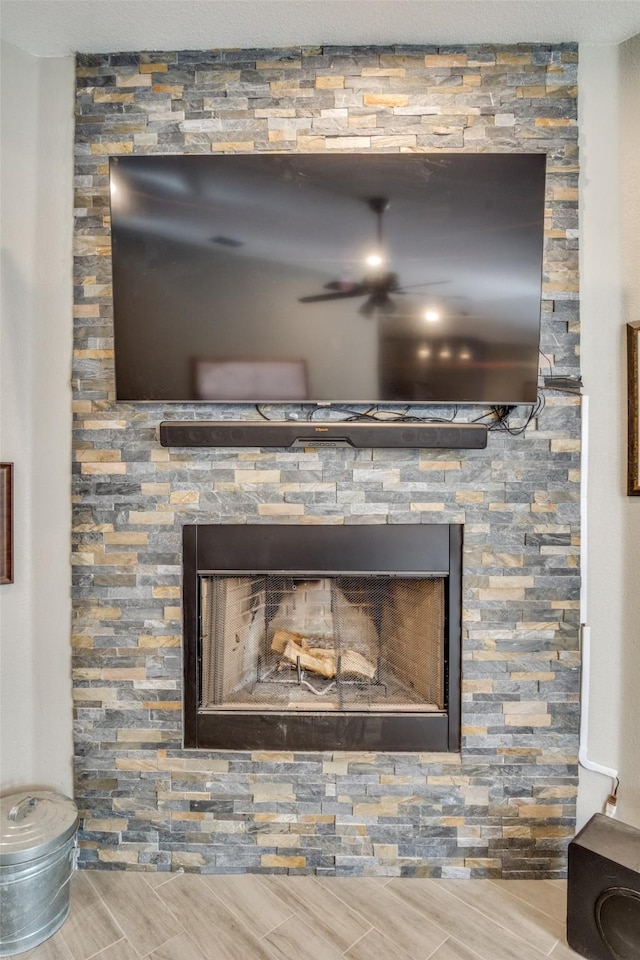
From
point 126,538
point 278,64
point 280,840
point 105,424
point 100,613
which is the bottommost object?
point 280,840

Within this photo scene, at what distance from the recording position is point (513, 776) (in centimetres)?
165

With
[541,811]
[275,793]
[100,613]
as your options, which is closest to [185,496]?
[100,613]

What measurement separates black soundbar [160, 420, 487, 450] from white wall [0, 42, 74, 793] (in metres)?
0.48

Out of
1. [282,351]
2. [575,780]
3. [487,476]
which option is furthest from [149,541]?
[575,780]

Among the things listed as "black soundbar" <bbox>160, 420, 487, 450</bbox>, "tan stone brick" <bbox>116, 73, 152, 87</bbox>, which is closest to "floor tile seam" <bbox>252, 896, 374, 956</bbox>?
"black soundbar" <bbox>160, 420, 487, 450</bbox>

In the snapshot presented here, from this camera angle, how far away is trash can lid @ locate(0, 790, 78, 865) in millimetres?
1380

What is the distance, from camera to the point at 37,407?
170 centimetres

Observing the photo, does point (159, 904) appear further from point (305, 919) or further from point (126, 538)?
point (126, 538)

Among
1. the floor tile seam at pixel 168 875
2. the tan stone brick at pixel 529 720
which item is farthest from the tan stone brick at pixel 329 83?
the floor tile seam at pixel 168 875

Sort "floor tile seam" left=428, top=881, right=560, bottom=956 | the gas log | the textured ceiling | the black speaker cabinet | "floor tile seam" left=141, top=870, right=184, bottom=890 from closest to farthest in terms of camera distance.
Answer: the black speaker cabinet < "floor tile seam" left=428, top=881, right=560, bottom=956 < the textured ceiling < "floor tile seam" left=141, top=870, right=184, bottom=890 < the gas log

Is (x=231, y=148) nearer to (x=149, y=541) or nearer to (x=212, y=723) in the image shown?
(x=149, y=541)

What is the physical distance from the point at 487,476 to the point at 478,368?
0.35m

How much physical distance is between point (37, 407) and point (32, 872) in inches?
54.4

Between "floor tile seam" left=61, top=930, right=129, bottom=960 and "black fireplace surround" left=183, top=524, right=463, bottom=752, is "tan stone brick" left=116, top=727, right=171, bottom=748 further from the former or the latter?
"floor tile seam" left=61, top=930, right=129, bottom=960
